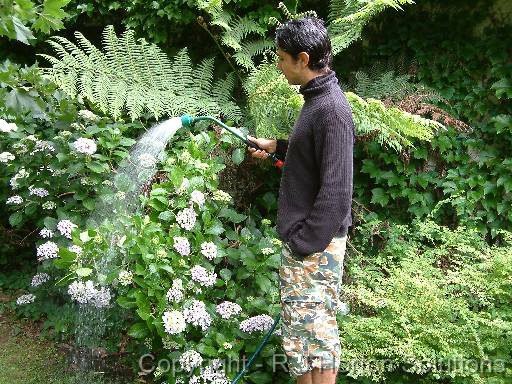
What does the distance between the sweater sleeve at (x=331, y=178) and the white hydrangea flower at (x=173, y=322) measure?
81 centimetres

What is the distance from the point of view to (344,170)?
191 centimetres

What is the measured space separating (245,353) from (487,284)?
1255 mm

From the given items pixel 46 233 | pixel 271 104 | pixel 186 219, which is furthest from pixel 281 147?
pixel 46 233

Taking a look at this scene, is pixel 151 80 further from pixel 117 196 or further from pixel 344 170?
pixel 344 170

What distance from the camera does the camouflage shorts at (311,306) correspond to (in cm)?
212

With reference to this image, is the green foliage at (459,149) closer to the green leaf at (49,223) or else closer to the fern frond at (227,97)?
the fern frond at (227,97)

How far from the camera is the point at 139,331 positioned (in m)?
2.55

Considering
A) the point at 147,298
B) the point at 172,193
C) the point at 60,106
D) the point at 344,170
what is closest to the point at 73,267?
the point at 147,298

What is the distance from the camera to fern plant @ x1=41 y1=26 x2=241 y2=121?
341 centimetres

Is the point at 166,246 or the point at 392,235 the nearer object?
the point at 166,246

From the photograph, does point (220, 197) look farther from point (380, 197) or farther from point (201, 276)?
point (380, 197)

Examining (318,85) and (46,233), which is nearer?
(318,85)

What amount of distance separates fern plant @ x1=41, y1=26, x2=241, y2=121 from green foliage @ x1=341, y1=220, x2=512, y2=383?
5.10 ft

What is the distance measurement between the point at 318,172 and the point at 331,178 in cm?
14
